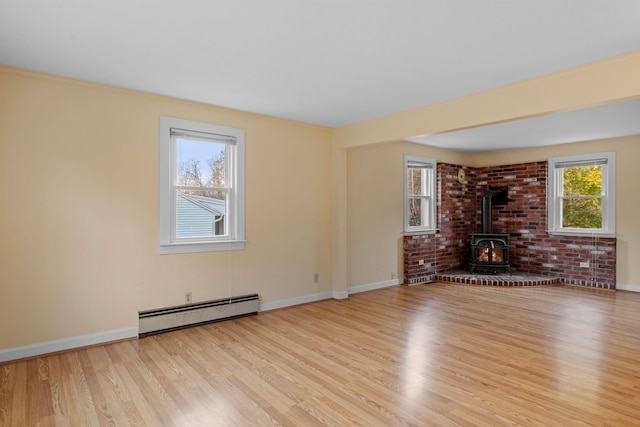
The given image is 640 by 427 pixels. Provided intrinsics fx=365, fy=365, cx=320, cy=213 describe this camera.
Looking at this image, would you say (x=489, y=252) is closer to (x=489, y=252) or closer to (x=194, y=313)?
(x=489, y=252)

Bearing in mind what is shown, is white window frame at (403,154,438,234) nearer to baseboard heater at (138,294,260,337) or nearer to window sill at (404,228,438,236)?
window sill at (404,228,438,236)

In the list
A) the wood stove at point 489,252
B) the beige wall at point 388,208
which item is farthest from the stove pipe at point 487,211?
the beige wall at point 388,208

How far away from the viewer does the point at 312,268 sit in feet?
17.4

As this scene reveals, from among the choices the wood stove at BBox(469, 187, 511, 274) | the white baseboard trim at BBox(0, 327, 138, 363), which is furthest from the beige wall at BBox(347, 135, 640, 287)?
the white baseboard trim at BBox(0, 327, 138, 363)

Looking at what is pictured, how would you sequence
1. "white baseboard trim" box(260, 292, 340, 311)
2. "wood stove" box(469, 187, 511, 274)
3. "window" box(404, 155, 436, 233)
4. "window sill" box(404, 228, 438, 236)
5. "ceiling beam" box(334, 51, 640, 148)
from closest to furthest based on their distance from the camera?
"ceiling beam" box(334, 51, 640, 148) → "white baseboard trim" box(260, 292, 340, 311) → "window sill" box(404, 228, 438, 236) → "window" box(404, 155, 436, 233) → "wood stove" box(469, 187, 511, 274)

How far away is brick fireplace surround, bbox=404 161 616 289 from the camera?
627 centimetres

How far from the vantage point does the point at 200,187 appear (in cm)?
426

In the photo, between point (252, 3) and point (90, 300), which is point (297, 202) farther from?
point (252, 3)

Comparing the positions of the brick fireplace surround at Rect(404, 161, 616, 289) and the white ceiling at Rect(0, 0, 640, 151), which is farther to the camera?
the brick fireplace surround at Rect(404, 161, 616, 289)

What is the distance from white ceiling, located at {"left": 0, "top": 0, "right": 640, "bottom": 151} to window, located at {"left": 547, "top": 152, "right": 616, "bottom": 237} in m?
4.00

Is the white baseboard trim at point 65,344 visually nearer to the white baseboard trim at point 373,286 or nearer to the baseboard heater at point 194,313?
the baseboard heater at point 194,313

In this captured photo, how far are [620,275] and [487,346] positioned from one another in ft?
13.4

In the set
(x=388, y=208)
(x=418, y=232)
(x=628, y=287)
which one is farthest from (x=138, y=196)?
(x=628, y=287)

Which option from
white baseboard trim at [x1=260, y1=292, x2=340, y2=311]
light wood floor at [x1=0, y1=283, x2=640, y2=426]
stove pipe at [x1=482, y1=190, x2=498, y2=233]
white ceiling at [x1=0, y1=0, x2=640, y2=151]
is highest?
white ceiling at [x1=0, y1=0, x2=640, y2=151]
